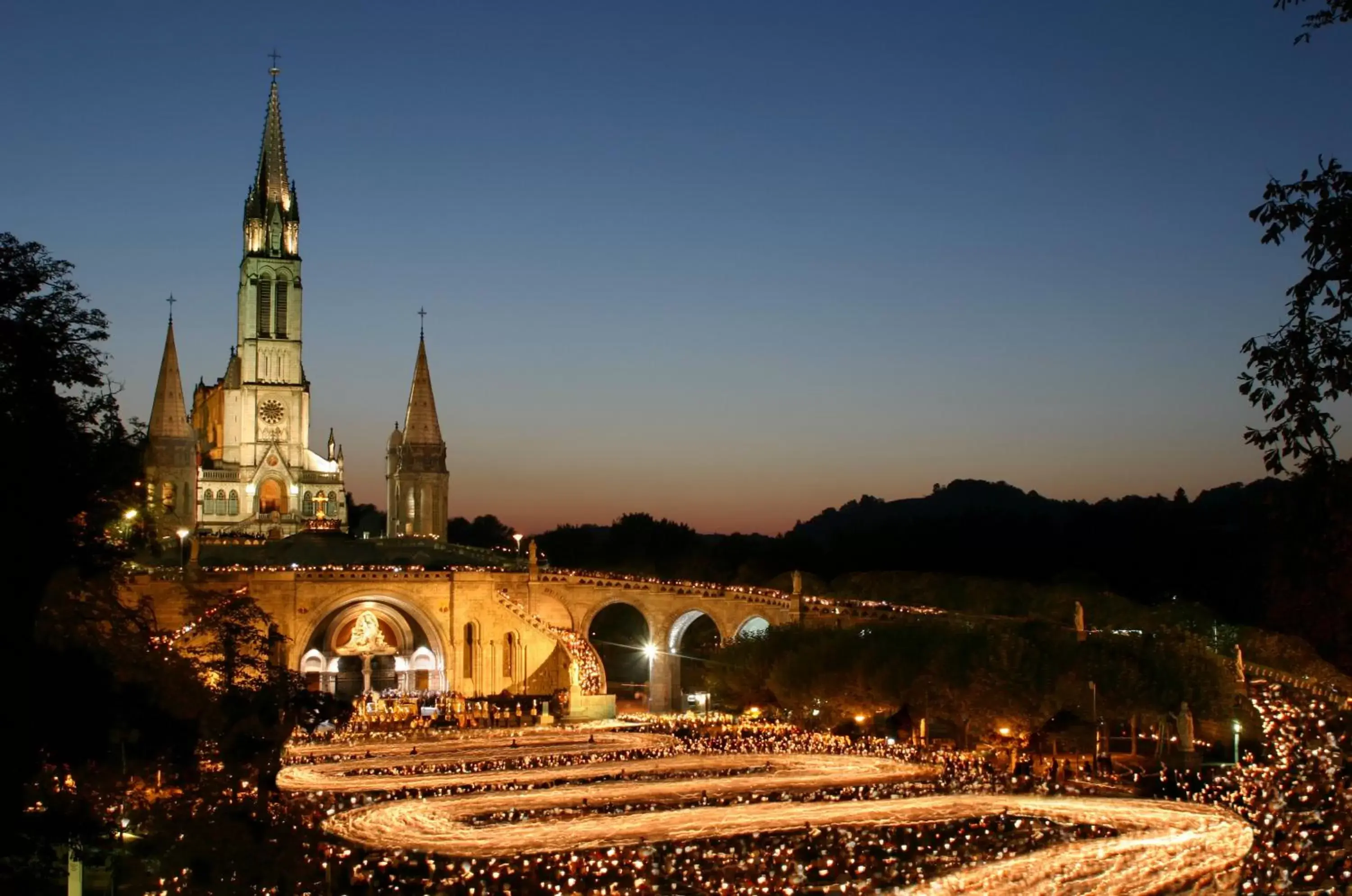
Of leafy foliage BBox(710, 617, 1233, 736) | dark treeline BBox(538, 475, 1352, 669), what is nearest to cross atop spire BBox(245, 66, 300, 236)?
dark treeline BBox(538, 475, 1352, 669)

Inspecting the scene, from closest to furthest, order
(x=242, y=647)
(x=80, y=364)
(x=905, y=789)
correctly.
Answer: (x=80, y=364), (x=905, y=789), (x=242, y=647)

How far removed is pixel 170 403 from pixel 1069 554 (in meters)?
61.5

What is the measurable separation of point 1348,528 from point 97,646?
14.0m

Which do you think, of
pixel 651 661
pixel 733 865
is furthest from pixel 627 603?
pixel 733 865

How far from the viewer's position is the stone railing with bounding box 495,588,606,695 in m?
64.8

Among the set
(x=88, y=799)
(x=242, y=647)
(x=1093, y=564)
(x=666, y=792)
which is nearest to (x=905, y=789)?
(x=666, y=792)

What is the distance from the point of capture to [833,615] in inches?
2518

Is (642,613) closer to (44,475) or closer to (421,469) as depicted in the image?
(421,469)

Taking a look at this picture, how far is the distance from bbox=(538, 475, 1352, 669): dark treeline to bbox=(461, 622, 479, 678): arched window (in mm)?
17413

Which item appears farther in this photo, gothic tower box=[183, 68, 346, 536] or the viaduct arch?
gothic tower box=[183, 68, 346, 536]

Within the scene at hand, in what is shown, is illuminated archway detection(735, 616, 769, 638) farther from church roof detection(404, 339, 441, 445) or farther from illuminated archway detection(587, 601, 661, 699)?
church roof detection(404, 339, 441, 445)

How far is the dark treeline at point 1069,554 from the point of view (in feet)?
182

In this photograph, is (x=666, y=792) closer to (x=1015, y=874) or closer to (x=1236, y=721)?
(x=1015, y=874)

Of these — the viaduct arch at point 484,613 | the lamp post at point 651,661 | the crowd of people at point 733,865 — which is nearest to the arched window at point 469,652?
the viaduct arch at point 484,613
